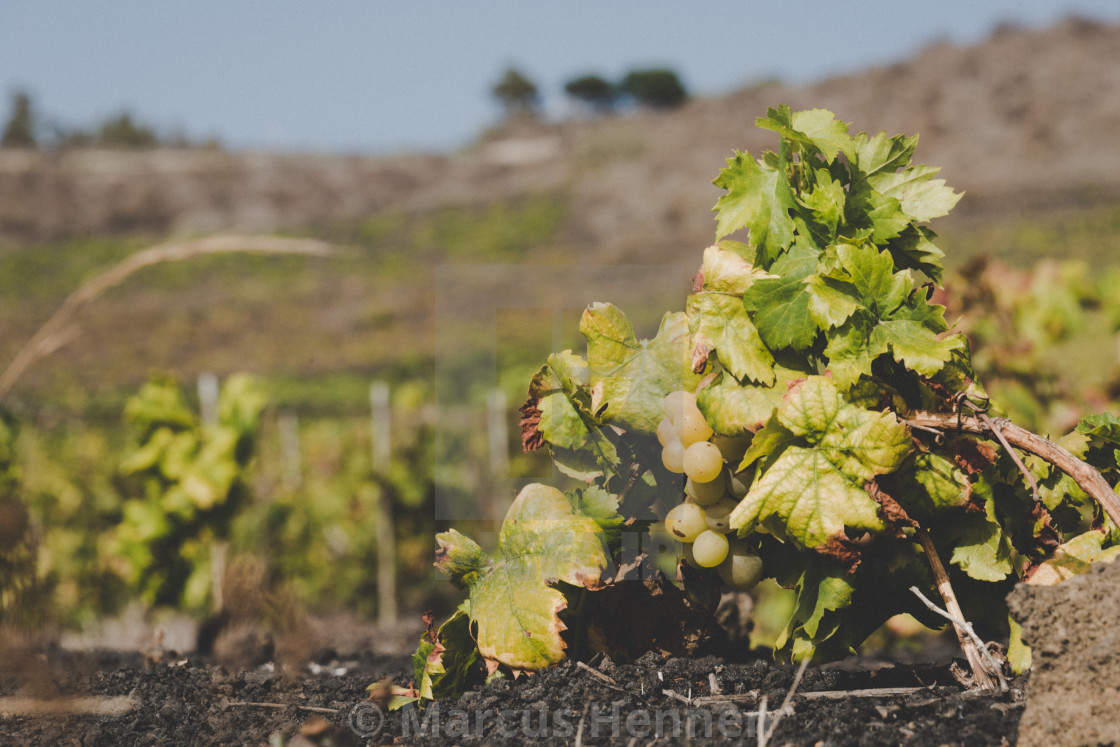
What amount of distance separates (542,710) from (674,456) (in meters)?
0.54

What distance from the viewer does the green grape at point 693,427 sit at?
5.59ft

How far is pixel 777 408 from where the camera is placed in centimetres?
156

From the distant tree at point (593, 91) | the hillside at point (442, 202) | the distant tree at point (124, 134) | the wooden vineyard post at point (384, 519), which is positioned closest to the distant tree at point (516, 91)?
the distant tree at point (593, 91)

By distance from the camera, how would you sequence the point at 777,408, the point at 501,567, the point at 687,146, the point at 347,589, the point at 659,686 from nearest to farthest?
the point at 777,408 < the point at 659,686 < the point at 501,567 < the point at 347,589 < the point at 687,146

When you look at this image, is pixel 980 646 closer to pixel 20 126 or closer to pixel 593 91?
pixel 20 126

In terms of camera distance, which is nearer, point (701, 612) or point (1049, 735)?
point (1049, 735)

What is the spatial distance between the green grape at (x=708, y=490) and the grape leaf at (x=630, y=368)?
0.53ft

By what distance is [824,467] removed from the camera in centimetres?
154

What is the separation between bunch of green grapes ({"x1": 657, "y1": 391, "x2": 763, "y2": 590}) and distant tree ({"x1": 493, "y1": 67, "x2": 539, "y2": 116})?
64.5 meters

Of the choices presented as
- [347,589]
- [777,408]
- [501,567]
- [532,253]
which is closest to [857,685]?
[777,408]

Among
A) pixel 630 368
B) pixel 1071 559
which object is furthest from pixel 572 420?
pixel 1071 559

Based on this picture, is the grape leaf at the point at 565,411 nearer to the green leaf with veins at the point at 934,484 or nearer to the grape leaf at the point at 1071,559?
the green leaf with veins at the point at 934,484

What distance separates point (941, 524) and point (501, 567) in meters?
0.90

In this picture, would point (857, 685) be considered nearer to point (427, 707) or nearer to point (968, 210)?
point (427, 707)
